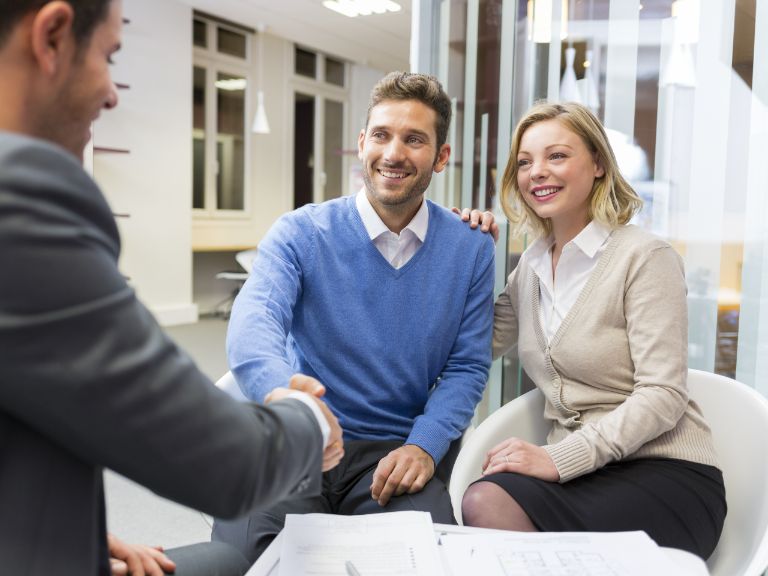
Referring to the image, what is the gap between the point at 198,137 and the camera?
800 cm

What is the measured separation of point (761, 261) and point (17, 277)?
1.67 meters

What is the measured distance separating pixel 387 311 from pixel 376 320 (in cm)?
4

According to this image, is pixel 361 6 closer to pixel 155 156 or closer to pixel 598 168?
pixel 155 156

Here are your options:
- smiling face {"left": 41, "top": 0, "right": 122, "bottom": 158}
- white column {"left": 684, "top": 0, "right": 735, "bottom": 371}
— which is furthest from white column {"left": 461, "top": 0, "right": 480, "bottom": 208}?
smiling face {"left": 41, "top": 0, "right": 122, "bottom": 158}

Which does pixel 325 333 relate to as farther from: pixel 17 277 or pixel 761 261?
pixel 17 277

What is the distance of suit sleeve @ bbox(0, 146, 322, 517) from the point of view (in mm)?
522

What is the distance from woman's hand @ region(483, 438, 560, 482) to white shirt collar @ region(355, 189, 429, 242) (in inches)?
25.1

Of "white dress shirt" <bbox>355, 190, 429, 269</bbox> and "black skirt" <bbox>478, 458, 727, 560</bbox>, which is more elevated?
"white dress shirt" <bbox>355, 190, 429, 269</bbox>

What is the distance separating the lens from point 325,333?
172 cm

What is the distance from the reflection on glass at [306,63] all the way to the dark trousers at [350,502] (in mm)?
8367

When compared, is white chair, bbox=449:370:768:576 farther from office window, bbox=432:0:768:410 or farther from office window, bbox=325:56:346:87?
office window, bbox=325:56:346:87

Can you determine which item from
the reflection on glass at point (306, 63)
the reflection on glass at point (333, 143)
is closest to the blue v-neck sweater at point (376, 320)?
the reflection on glass at point (306, 63)

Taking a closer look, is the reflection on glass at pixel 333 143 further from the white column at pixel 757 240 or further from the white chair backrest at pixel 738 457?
the white chair backrest at pixel 738 457

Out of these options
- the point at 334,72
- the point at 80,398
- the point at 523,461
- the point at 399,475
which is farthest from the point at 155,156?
the point at 80,398
